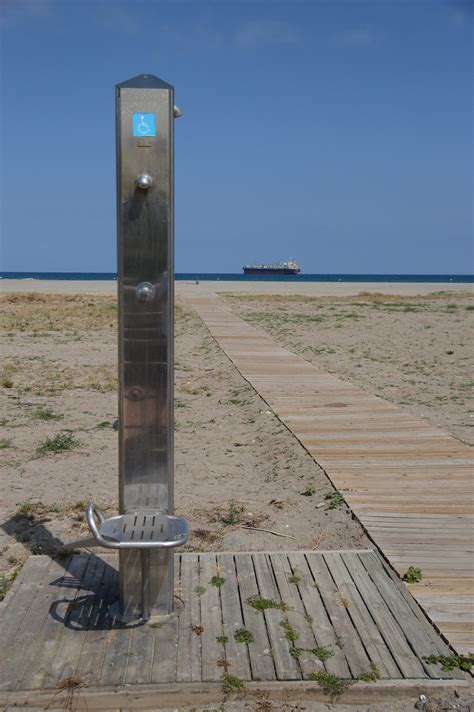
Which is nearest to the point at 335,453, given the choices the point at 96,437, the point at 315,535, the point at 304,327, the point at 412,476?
the point at 412,476

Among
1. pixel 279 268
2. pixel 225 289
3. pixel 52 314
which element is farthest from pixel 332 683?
pixel 279 268

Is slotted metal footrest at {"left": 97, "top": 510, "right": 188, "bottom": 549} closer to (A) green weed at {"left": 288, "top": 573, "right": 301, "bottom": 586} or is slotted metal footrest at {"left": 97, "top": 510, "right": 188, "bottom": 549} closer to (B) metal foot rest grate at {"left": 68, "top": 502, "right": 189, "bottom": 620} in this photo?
(B) metal foot rest grate at {"left": 68, "top": 502, "right": 189, "bottom": 620}

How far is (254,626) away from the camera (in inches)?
141

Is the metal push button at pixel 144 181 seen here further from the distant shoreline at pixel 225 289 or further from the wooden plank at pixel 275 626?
the distant shoreline at pixel 225 289

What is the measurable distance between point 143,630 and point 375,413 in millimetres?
5324

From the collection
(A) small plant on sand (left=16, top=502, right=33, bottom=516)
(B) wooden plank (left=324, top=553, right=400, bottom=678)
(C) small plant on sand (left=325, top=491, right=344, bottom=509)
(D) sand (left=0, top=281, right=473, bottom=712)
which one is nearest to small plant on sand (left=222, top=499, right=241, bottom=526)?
(D) sand (left=0, top=281, right=473, bottom=712)

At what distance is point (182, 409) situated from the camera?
9594mm

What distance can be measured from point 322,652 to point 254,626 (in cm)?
38

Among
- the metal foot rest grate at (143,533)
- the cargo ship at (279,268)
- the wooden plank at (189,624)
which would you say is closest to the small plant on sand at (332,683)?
the wooden plank at (189,624)

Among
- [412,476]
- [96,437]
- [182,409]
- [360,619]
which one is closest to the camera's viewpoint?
[360,619]

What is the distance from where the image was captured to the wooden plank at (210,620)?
3232mm

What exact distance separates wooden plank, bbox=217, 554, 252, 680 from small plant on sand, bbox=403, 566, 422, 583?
37.7 inches

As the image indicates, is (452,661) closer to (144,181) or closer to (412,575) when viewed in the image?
(412,575)

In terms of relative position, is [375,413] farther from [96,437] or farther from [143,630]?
[143,630]
